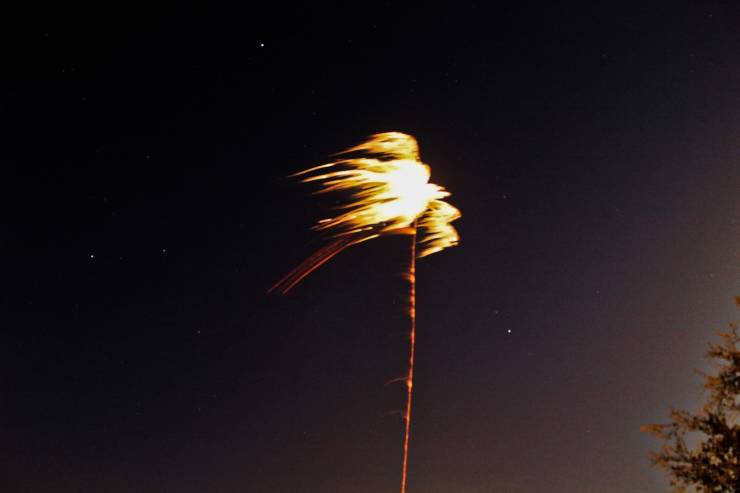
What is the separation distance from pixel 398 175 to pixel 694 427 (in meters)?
8.28

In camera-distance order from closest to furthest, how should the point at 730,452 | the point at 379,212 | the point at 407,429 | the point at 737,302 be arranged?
the point at 730,452 < the point at 737,302 < the point at 407,429 < the point at 379,212

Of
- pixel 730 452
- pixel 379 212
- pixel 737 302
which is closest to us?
pixel 730 452

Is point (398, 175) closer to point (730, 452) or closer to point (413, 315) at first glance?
point (413, 315)

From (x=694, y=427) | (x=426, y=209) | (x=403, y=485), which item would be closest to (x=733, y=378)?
(x=694, y=427)

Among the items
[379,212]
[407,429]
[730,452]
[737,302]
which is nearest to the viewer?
[730,452]

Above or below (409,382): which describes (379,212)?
above

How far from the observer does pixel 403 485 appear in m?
13.2

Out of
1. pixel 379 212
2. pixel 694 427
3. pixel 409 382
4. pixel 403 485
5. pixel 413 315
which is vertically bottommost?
pixel 403 485

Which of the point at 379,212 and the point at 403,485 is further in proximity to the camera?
the point at 379,212

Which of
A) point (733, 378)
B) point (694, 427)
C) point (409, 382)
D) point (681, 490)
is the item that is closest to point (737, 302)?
point (733, 378)

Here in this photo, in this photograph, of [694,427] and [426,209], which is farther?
[426,209]

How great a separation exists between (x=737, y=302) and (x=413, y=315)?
6946mm

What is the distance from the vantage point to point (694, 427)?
1246 cm

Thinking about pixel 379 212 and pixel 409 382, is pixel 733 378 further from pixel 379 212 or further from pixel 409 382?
pixel 379 212
